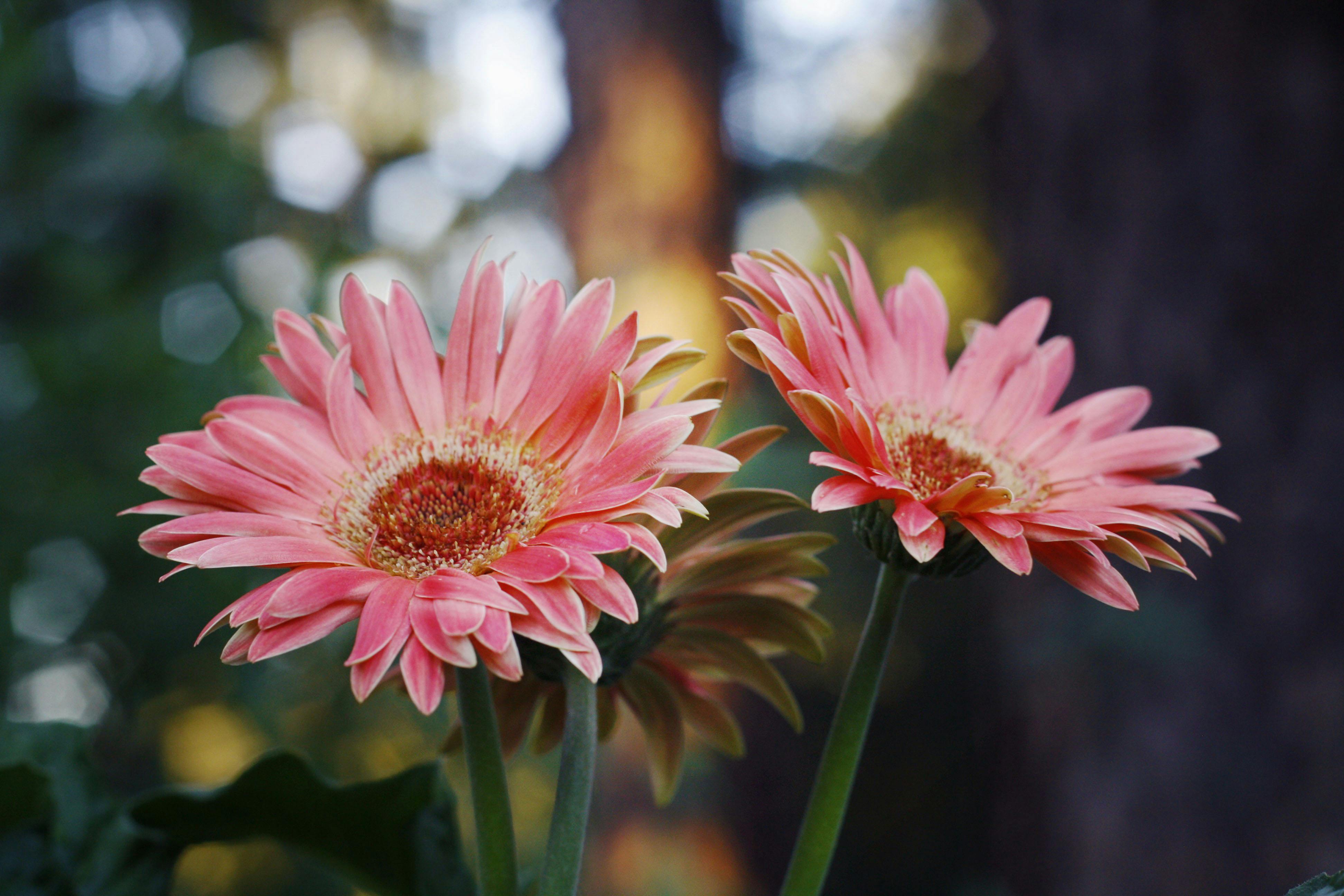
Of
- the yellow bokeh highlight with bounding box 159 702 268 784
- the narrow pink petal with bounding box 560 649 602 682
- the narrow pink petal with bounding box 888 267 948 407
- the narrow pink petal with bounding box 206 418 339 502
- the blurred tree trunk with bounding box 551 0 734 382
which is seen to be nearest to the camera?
the narrow pink petal with bounding box 560 649 602 682

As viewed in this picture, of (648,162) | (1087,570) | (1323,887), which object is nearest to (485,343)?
(1087,570)

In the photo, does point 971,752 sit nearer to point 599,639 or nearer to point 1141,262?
point 1141,262

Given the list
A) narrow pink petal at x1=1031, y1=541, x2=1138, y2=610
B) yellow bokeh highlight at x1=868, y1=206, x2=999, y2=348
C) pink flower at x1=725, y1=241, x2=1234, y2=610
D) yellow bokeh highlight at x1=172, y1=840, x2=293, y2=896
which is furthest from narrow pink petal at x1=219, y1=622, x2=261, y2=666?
yellow bokeh highlight at x1=868, y1=206, x2=999, y2=348

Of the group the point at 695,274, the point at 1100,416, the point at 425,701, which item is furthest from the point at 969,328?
the point at 695,274

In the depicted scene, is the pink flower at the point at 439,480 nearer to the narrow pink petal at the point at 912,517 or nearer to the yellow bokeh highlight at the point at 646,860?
the narrow pink petal at the point at 912,517

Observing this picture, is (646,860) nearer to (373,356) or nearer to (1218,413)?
(1218,413)

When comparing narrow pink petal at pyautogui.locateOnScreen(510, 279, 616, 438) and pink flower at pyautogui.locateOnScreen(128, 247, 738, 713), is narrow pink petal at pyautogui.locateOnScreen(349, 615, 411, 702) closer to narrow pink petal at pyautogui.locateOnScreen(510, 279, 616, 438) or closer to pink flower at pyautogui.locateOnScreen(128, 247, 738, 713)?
pink flower at pyautogui.locateOnScreen(128, 247, 738, 713)

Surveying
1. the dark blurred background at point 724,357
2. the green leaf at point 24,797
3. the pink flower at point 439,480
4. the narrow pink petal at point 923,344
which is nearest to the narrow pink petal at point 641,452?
the pink flower at point 439,480
